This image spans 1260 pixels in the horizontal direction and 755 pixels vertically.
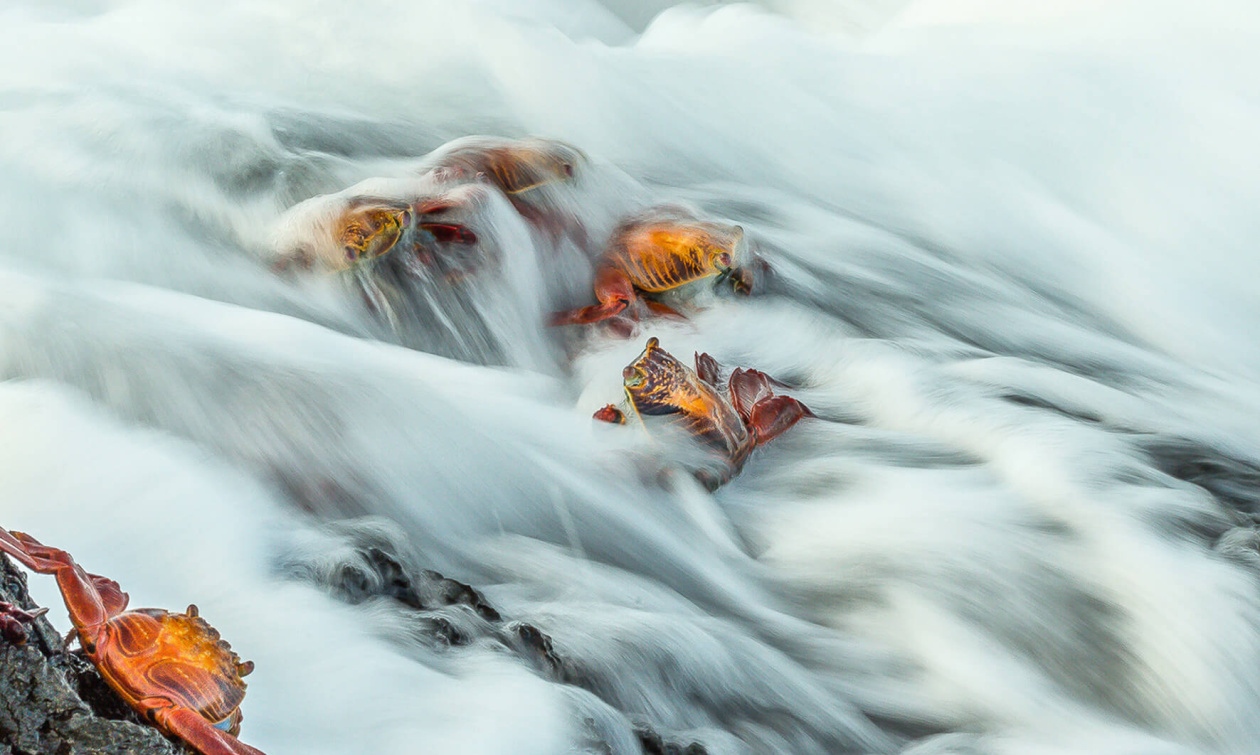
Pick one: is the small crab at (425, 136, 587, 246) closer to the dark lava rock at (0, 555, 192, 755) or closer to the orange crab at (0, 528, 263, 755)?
the orange crab at (0, 528, 263, 755)

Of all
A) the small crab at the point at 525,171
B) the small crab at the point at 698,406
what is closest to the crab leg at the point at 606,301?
the small crab at the point at 525,171

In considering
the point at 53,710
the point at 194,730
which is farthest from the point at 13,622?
the point at 194,730

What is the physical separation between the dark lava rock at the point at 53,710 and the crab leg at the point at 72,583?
5cm

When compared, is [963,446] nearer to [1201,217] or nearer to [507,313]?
[507,313]

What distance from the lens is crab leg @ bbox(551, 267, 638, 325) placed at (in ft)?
14.1

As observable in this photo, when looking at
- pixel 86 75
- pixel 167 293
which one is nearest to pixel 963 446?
pixel 167 293

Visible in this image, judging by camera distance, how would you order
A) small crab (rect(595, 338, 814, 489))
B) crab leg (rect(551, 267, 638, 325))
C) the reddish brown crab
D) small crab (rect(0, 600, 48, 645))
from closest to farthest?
small crab (rect(0, 600, 48, 645)) → small crab (rect(595, 338, 814, 489)) → the reddish brown crab → crab leg (rect(551, 267, 638, 325))

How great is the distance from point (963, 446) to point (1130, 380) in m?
1.20

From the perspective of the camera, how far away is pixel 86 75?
19.1ft

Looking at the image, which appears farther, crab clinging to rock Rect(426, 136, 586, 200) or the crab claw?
crab clinging to rock Rect(426, 136, 586, 200)

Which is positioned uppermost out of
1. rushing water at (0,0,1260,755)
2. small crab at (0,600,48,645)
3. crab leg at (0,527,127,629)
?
small crab at (0,600,48,645)

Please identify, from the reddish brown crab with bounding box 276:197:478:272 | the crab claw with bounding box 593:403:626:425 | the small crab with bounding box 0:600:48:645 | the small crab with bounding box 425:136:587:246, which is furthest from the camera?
the small crab with bounding box 425:136:587:246

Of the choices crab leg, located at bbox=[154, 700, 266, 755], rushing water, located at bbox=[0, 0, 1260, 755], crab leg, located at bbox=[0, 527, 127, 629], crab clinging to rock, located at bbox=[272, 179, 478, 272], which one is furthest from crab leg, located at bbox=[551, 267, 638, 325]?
crab leg, located at bbox=[154, 700, 266, 755]

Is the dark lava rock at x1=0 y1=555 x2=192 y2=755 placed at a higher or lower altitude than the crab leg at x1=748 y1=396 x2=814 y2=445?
higher
